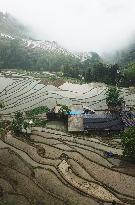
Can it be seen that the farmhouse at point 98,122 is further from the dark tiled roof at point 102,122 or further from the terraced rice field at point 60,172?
the terraced rice field at point 60,172

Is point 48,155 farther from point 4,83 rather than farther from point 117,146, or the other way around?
point 4,83

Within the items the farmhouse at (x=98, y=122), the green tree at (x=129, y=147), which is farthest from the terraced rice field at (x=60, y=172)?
the farmhouse at (x=98, y=122)

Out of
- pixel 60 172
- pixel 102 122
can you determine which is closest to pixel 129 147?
pixel 60 172

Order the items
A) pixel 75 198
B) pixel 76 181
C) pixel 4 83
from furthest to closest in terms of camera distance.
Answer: pixel 4 83 → pixel 76 181 → pixel 75 198

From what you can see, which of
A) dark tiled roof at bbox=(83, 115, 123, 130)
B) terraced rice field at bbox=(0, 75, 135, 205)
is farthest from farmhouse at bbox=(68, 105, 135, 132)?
terraced rice field at bbox=(0, 75, 135, 205)

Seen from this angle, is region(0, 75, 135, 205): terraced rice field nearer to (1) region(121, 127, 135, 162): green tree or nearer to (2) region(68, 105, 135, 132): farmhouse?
(1) region(121, 127, 135, 162): green tree

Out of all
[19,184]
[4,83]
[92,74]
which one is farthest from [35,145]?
[92,74]

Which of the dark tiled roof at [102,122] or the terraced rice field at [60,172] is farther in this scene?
the dark tiled roof at [102,122]

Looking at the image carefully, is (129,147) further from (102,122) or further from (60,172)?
(102,122)
